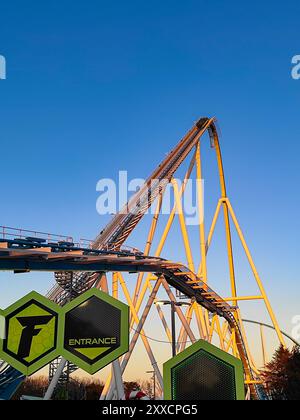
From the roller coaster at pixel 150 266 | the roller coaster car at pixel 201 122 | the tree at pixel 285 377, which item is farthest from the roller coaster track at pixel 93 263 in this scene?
the tree at pixel 285 377

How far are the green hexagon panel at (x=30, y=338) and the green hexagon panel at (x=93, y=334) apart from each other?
31cm

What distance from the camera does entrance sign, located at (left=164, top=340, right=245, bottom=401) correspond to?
9.46 metres

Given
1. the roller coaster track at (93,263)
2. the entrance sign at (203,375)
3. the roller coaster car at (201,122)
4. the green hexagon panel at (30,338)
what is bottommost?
the entrance sign at (203,375)

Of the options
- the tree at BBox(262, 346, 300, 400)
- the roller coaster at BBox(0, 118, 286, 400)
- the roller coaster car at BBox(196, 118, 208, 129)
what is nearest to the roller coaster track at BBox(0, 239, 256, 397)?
the roller coaster at BBox(0, 118, 286, 400)

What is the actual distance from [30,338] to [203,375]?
15.1ft

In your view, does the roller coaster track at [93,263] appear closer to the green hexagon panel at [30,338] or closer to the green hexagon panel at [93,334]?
the green hexagon panel at [30,338]

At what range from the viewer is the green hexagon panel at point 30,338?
11617 millimetres

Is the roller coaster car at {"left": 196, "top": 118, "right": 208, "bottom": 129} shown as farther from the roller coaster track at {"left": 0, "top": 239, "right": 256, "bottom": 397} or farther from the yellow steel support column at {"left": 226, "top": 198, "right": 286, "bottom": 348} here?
the roller coaster track at {"left": 0, "top": 239, "right": 256, "bottom": 397}

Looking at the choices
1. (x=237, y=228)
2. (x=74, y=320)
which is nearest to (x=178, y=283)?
(x=237, y=228)

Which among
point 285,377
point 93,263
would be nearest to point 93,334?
point 93,263

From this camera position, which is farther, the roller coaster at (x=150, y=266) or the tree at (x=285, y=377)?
the tree at (x=285, y=377)

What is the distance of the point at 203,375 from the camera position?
9758mm

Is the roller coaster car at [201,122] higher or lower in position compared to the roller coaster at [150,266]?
higher

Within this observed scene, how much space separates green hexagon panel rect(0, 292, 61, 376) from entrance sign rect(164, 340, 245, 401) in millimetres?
3308
